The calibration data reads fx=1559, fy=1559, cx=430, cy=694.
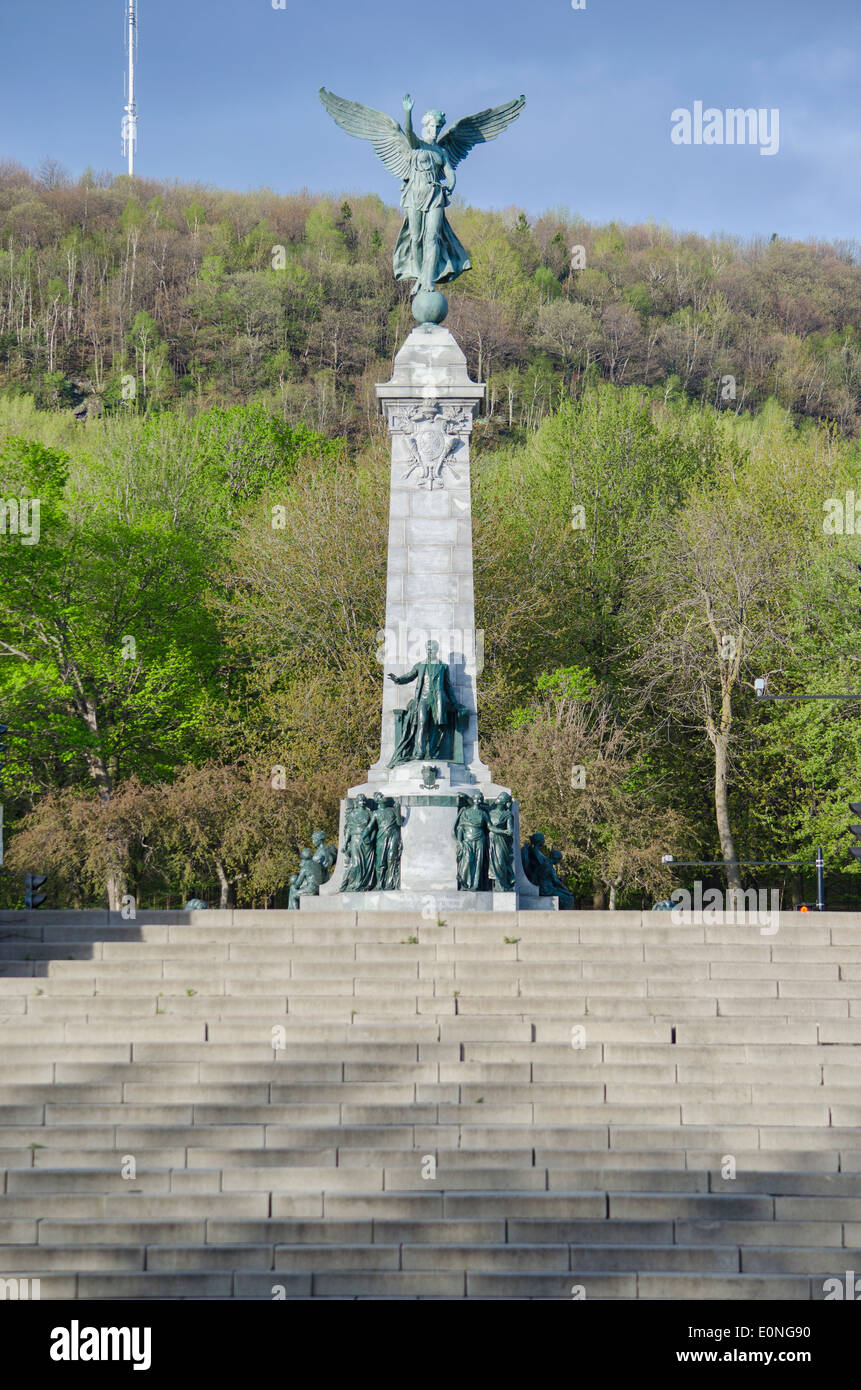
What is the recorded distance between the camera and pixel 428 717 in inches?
976

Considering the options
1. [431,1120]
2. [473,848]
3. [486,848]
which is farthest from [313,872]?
[431,1120]

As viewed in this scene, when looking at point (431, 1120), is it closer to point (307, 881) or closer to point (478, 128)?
point (307, 881)

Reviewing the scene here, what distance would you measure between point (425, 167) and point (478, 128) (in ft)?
4.07

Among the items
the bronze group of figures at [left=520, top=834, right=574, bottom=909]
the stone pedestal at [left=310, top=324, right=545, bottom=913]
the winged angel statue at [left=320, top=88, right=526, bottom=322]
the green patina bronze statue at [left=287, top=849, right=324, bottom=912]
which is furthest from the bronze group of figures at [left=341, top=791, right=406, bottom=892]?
the winged angel statue at [left=320, top=88, right=526, bottom=322]

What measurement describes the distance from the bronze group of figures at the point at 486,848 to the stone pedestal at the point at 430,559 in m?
0.54

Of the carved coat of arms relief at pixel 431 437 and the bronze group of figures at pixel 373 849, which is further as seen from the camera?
the carved coat of arms relief at pixel 431 437

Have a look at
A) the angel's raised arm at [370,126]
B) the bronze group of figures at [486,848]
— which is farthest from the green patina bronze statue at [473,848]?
the angel's raised arm at [370,126]

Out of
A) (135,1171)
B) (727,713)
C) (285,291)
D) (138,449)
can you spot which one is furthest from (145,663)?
(285,291)

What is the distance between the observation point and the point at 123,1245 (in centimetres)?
1246

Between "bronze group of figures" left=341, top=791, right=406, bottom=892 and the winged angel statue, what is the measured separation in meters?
8.88

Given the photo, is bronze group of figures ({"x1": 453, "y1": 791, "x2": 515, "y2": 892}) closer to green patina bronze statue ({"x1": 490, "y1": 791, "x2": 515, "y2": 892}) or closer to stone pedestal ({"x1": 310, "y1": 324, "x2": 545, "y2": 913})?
green patina bronze statue ({"x1": 490, "y1": 791, "x2": 515, "y2": 892})

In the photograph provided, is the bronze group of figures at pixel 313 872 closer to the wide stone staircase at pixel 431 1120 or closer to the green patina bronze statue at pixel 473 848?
the green patina bronze statue at pixel 473 848

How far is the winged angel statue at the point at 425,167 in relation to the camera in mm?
26969
